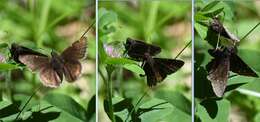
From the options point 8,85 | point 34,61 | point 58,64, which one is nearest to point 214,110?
point 58,64

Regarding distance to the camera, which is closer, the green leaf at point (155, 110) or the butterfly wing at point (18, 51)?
the butterfly wing at point (18, 51)

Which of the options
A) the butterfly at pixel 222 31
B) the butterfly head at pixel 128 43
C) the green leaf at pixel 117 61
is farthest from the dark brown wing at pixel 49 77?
the butterfly at pixel 222 31

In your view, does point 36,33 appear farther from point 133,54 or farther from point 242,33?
point 242,33

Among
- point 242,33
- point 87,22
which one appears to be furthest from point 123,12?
point 242,33

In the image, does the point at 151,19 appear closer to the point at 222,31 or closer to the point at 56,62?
the point at 222,31

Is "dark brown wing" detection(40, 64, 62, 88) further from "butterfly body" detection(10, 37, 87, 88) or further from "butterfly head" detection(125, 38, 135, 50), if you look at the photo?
"butterfly head" detection(125, 38, 135, 50)

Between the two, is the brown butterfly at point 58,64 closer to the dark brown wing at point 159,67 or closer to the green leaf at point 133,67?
the green leaf at point 133,67
